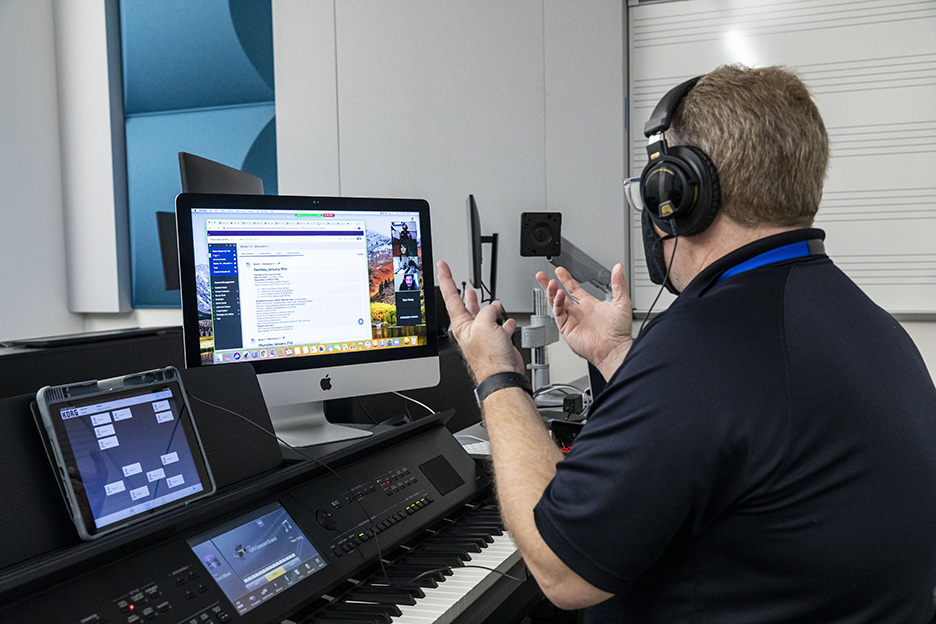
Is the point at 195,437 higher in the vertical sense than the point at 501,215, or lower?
lower

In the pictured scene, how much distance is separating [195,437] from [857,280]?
289 cm

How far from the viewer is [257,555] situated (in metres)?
0.85

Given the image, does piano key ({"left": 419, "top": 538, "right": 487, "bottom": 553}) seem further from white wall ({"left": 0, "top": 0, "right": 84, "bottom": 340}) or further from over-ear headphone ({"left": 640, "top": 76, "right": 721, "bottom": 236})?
white wall ({"left": 0, "top": 0, "right": 84, "bottom": 340})

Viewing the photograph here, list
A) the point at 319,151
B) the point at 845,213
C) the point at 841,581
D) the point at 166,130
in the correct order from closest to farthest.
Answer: the point at 841,581 → the point at 845,213 → the point at 319,151 → the point at 166,130

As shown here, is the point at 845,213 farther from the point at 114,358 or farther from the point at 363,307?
the point at 114,358

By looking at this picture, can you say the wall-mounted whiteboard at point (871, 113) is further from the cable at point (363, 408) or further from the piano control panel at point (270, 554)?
the piano control panel at point (270, 554)

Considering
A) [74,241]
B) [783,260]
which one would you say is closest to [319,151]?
[74,241]

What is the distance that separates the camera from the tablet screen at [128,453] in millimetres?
758

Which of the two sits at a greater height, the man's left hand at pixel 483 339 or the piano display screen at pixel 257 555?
the man's left hand at pixel 483 339

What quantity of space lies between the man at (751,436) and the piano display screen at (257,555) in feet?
0.85

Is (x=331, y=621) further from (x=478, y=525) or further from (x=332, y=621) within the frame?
(x=478, y=525)

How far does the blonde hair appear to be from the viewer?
77 cm

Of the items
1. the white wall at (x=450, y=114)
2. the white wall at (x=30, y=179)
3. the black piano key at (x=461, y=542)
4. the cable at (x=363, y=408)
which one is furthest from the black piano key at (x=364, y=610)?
the white wall at (x=30, y=179)

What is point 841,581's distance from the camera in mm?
694
